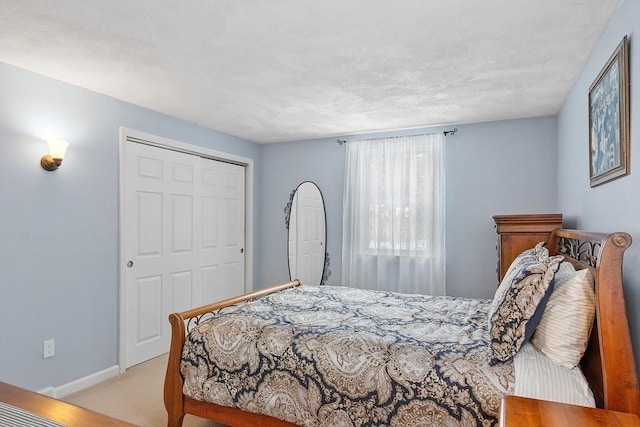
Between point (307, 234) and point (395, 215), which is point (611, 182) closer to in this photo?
point (395, 215)

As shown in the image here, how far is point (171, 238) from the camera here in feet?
12.6

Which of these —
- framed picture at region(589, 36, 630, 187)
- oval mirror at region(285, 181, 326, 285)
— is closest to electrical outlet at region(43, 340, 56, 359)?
oval mirror at region(285, 181, 326, 285)

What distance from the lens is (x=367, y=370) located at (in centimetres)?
187

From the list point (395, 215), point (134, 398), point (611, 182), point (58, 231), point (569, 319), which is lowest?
point (134, 398)

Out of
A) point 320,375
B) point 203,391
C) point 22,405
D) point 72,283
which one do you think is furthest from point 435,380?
point 72,283

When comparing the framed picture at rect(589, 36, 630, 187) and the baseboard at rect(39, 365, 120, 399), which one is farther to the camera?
the baseboard at rect(39, 365, 120, 399)

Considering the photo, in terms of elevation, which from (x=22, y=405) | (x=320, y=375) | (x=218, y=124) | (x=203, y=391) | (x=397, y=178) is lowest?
(x=203, y=391)

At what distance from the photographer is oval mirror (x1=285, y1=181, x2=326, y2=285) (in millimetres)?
4750

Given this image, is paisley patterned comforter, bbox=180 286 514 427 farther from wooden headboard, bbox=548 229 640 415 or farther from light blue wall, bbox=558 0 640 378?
light blue wall, bbox=558 0 640 378

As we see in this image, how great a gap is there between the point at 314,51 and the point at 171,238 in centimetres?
243

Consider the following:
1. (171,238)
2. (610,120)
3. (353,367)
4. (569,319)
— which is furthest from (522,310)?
(171,238)

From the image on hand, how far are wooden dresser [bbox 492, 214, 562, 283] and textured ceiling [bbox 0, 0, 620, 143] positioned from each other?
1.01 m

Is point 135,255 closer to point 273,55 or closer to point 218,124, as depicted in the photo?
point 218,124

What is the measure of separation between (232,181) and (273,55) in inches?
98.3
